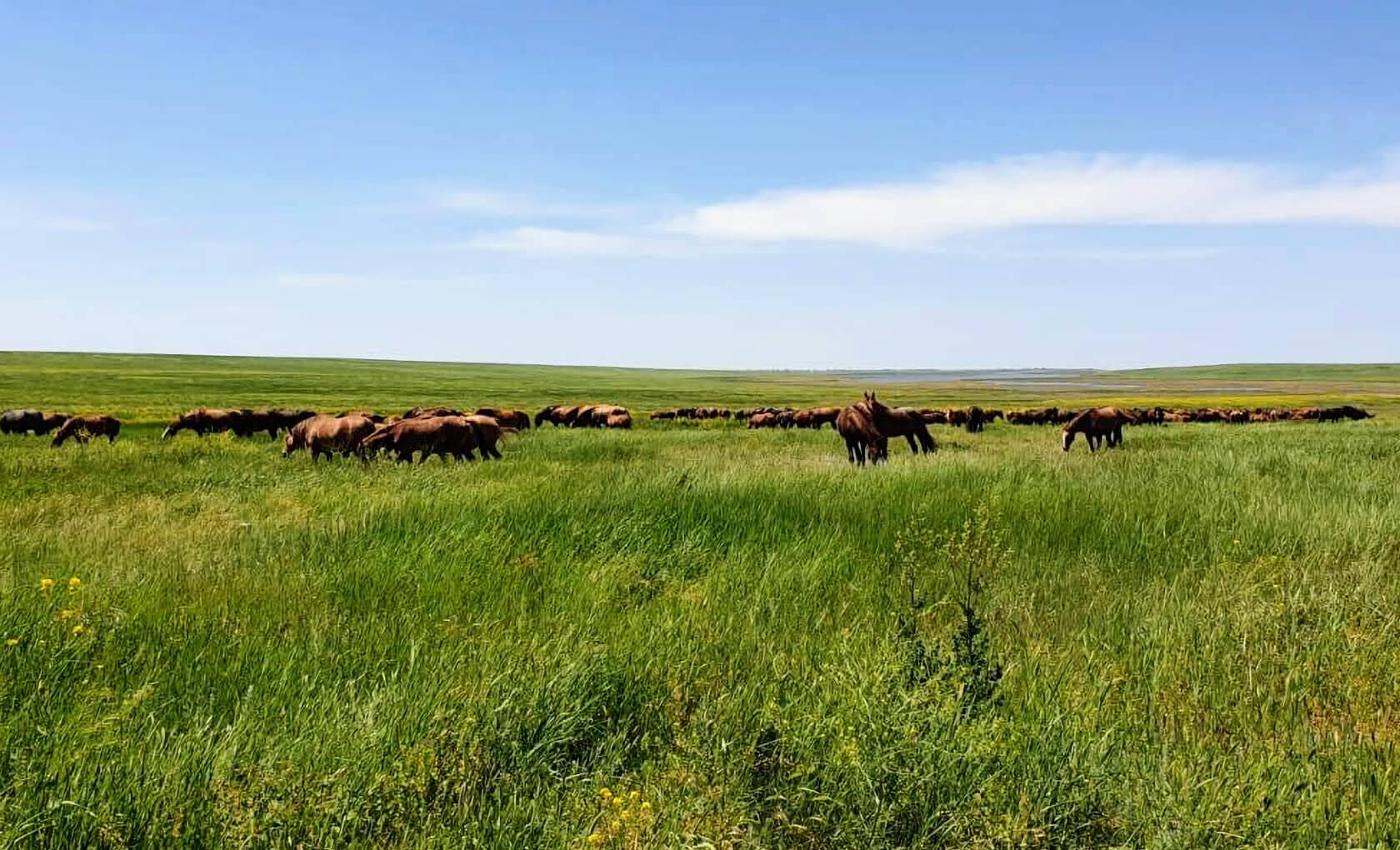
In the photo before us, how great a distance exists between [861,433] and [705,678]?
14067 mm

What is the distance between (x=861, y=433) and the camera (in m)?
17.3

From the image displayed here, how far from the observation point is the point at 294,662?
3.73 metres

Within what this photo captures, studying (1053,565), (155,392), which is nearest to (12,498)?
(1053,565)

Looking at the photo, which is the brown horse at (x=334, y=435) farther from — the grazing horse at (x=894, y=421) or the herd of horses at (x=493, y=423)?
the grazing horse at (x=894, y=421)

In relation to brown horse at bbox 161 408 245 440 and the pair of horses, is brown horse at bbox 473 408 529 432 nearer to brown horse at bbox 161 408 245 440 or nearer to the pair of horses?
brown horse at bbox 161 408 245 440

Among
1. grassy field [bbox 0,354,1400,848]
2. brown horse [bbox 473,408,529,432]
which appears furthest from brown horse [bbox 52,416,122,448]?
grassy field [bbox 0,354,1400,848]

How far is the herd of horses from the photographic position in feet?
56.6

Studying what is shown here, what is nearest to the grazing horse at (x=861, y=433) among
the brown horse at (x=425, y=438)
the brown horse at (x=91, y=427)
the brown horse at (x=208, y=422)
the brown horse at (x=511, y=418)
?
the brown horse at (x=425, y=438)

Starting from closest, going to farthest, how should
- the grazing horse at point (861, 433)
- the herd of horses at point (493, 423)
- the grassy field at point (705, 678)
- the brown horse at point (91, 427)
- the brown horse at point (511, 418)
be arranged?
1. the grassy field at point (705, 678)
2. the grazing horse at point (861, 433)
3. the herd of horses at point (493, 423)
4. the brown horse at point (91, 427)
5. the brown horse at point (511, 418)

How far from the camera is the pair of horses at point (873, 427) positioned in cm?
1694

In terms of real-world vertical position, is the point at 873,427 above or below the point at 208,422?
above

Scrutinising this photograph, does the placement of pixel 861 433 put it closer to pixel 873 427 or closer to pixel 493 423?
pixel 873 427

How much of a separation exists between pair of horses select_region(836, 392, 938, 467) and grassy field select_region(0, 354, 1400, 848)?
872 centimetres

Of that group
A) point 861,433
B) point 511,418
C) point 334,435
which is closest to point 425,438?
point 334,435
